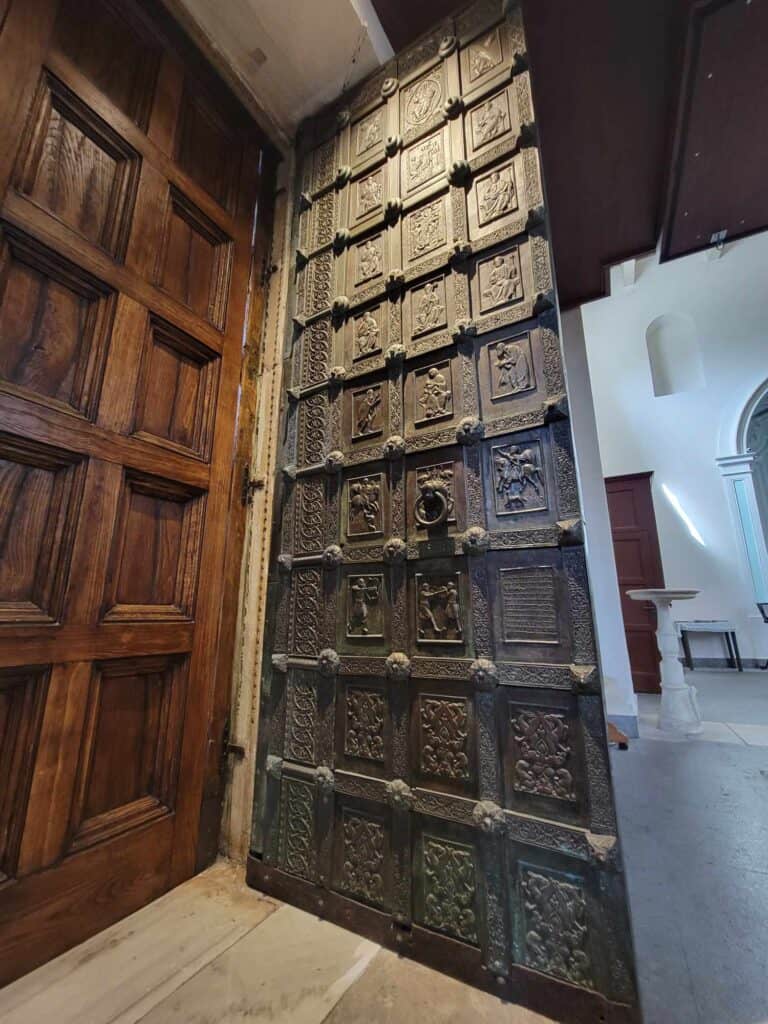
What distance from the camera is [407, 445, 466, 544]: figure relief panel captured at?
0.97 meters

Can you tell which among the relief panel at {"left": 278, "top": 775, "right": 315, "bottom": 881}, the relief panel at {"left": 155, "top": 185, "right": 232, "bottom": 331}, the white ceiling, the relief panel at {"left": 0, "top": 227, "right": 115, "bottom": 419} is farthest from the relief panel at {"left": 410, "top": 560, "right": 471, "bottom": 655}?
the white ceiling

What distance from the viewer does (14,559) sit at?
2.81 feet

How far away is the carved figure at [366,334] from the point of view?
1214mm

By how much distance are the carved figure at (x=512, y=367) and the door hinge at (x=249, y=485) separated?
80 cm

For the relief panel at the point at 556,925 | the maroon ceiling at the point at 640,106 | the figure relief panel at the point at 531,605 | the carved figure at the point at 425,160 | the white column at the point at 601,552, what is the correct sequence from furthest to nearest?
the white column at the point at 601,552, the maroon ceiling at the point at 640,106, the carved figure at the point at 425,160, the figure relief panel at the point at 531,605, the relief panel at the point at 556,925

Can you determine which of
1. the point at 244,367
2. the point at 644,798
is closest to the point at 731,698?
the point at 644,798

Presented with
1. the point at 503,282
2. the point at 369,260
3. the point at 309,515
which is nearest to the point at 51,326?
the point at 309,515

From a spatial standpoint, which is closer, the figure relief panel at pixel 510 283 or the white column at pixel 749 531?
the figure relief panel at pixel 510 283

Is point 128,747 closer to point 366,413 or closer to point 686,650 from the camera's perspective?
point 366,413

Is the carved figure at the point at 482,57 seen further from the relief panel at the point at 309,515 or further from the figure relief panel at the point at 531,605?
the figure relief panel at the point at 531,605

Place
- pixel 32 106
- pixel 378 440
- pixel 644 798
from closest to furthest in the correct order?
pixel 32 106
pixel 378 440
pixel 644 798

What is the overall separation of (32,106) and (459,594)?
154 cm

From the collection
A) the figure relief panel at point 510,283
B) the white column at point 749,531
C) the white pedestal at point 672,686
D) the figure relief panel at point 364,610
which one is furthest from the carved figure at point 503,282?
the white column at point 749,531

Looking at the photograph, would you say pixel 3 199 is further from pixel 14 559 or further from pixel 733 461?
pixel 733 461
